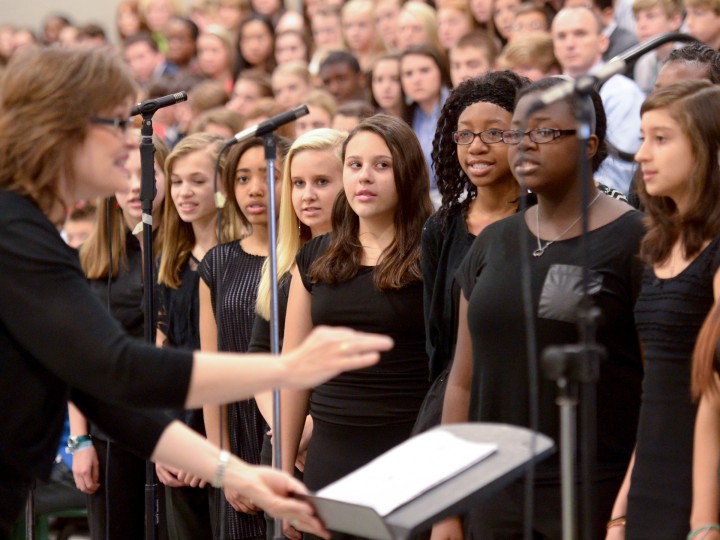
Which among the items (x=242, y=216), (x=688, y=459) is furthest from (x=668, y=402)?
(x=242, y=216)

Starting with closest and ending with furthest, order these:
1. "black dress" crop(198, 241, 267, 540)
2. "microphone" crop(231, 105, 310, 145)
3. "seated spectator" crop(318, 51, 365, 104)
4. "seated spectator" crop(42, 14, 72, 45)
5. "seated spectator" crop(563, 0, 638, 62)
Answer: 1. "microphone" crop(231, 105, 310, 145)
2. "black dress" crop(198, 241, 267, 540)
3. "seated spectator" crop(563, 0, 638, 62)
4. "seated spectator" crop(318, 51, 365, 104)
5. "seated spectator" crop(42, 14, 72, 45)

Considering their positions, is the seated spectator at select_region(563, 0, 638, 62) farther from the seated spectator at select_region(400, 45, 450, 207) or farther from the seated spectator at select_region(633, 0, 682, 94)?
the seated spectator at select_region(400, 45, 450, 207)

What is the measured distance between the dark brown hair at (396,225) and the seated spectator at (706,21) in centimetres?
228

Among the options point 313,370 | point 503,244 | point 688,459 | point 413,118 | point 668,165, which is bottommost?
point 688,459

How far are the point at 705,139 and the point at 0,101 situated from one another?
5.05ft

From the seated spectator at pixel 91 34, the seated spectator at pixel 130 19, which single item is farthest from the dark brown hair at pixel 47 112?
the seated spectator at pixel 130 19

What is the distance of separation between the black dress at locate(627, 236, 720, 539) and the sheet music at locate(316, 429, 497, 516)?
1.95 feet

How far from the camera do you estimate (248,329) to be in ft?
13.0

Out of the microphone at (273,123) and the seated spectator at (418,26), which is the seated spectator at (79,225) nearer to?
the seated spectator at (418,26)

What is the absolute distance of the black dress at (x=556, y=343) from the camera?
2750mm

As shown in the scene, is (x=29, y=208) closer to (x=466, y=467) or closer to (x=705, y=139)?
(x=466, y=467)

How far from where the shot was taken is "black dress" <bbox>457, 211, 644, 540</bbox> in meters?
2.75

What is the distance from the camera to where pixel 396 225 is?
3490 millimetres

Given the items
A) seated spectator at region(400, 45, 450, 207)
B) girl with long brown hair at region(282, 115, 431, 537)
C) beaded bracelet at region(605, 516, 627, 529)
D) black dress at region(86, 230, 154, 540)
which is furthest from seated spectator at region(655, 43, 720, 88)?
seated spectator at region(400, 45, 450, 207)
